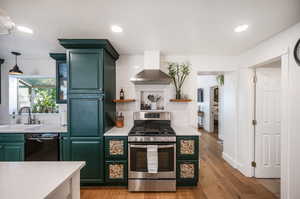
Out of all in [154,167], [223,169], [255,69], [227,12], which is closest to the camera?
[227,12]

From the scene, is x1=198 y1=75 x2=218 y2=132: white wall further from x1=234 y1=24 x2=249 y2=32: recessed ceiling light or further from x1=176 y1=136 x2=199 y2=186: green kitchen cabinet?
x1=176 y1=136 x2=199 y2=186: green kitchen cabinet

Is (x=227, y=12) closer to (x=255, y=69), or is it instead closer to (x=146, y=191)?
(x=255, y=69)

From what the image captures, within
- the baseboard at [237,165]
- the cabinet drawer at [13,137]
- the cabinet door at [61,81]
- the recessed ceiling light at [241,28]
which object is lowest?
the baseboard at [237,165]

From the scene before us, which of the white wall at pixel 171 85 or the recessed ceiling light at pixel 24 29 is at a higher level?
the recessed ceiling light at pixel 24 29

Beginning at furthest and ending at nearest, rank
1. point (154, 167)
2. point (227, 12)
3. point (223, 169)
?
point (223, 169)
point (154, 167)
point (227, 12)

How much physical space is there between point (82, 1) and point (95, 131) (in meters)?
1.87

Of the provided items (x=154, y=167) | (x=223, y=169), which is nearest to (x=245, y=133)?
(x=223, y=169)

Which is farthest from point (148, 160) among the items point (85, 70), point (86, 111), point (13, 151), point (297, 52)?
point (297, 52)

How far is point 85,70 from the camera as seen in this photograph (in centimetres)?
251

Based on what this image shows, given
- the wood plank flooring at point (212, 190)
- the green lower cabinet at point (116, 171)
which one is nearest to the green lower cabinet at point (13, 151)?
the wood plank flooring at point (212, 190)

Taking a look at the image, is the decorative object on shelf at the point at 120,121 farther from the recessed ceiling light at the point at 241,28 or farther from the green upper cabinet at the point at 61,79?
the recessed ceiling light at the point at 241,28

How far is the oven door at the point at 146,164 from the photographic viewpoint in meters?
2.43

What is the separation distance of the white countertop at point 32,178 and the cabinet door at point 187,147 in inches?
66.4

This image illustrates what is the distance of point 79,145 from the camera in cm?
250
